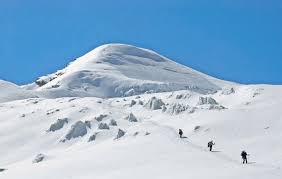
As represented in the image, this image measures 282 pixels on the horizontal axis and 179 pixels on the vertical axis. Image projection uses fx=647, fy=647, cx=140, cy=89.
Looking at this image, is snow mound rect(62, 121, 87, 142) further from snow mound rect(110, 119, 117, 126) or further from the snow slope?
snow mound rect(110, 119, 117, 126)

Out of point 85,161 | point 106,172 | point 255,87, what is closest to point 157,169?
point 106,172

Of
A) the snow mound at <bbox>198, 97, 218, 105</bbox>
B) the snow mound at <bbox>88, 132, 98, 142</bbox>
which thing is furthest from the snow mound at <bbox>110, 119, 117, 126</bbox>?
the snow mound at <bbox>198, 97, 218, 105</bbox>

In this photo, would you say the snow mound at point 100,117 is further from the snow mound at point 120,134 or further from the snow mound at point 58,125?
the snow mound at point 120,134

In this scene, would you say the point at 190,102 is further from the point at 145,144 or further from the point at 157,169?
the point at 157,169

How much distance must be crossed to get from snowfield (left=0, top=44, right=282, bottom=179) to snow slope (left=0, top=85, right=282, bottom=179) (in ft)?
0.28

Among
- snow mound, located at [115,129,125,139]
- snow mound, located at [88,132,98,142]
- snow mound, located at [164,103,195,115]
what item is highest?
snow mound, located at [164,103,195,115]

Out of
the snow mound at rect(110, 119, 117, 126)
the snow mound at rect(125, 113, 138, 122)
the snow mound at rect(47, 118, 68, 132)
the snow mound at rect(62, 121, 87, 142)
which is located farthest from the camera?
the snow mound at rect(47, 118, 68, 132)

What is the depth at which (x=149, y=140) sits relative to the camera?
71062 millimetres

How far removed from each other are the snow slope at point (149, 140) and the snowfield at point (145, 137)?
3.4 inches

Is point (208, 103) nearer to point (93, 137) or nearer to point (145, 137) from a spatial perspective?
point (93, 137)

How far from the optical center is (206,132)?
7625 cm

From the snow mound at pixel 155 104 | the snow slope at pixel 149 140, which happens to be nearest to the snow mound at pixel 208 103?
the snow slope at pixel 149 140

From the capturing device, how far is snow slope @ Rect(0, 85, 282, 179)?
2066 inches

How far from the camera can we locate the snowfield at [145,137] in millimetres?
53031
